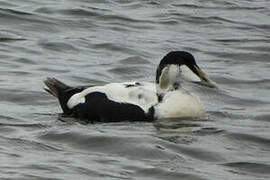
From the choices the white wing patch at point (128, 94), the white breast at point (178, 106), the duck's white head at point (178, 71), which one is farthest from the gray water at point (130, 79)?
the duck's white head at point (178, 71)

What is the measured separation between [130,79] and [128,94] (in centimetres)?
243

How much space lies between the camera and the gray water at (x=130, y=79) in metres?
7.49

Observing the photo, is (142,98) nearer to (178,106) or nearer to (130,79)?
(178,106)

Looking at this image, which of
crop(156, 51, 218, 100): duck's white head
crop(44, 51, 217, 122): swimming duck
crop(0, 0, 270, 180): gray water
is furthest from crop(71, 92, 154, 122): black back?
crop(156, 51, 218, 100): duck's white head

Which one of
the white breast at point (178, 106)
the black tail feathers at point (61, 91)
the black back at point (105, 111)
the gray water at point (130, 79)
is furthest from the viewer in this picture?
the black tail feathers at point (61, 91)

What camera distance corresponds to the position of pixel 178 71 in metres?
9.67

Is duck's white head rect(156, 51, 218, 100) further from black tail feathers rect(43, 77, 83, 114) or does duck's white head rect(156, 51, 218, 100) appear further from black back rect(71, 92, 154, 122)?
black tail feathers rect(43, 77, 83, 114)

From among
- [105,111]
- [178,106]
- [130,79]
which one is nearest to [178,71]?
[178,106]

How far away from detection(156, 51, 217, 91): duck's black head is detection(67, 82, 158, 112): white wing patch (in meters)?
0.20

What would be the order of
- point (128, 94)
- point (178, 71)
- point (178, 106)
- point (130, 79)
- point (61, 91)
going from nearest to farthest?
point (128, 94) → point (178, 106) → point (178, 71) → point (61, 91) → point (130, 79)

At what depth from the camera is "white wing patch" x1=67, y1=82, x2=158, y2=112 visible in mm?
9172

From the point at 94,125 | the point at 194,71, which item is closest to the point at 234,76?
the point at 194,71

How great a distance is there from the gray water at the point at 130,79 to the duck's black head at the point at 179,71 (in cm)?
41

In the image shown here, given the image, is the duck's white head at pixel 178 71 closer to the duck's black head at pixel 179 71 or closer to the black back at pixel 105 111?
the duck's black head at pixel 179 71
